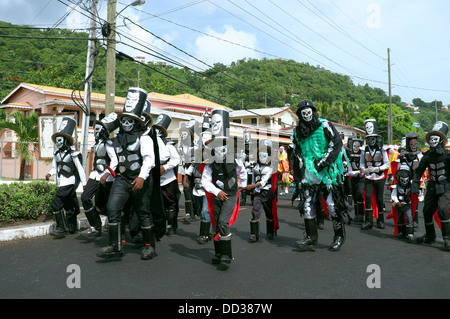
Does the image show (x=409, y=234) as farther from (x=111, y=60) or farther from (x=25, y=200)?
(x=111, y=60)

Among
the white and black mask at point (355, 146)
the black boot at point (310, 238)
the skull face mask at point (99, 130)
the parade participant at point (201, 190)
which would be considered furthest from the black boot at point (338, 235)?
the skull face mask at point (99, 130)

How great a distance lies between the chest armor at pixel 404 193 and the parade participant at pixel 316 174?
6.26 ft

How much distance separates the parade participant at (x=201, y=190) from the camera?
7207mm

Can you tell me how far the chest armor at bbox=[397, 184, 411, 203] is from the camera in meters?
7.62

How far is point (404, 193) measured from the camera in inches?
302

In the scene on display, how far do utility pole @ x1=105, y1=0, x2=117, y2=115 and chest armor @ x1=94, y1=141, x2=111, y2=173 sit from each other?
4.00m

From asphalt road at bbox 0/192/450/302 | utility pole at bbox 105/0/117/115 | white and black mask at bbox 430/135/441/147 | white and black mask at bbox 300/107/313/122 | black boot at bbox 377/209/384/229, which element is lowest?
asphalt road at bbox 0/192/450/302

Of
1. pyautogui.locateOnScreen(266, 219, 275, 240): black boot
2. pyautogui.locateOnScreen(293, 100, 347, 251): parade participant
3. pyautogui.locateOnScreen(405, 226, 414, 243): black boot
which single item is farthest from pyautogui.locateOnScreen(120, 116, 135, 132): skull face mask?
pyautogui.locateOnScreen(405, 226, 414, 243): black boot

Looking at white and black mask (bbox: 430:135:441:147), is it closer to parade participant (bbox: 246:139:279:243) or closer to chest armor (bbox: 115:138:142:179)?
parade participant (bbox: 246:139:279:243)

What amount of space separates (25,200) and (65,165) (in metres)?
1.17

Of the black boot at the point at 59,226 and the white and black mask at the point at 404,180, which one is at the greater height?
the white and black mask at the point at 404,180

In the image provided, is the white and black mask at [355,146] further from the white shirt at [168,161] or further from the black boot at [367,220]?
the white shirt at [168,161]

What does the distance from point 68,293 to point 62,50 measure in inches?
1502
